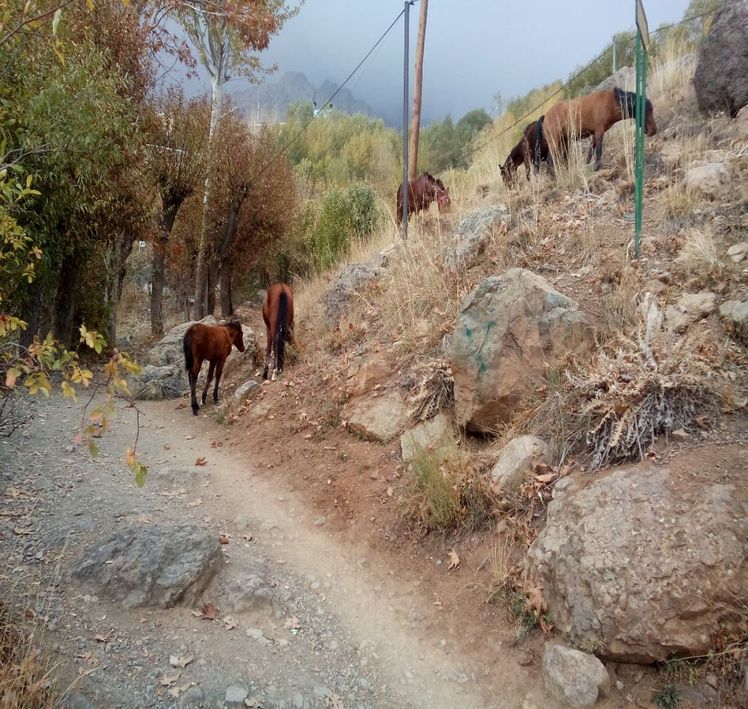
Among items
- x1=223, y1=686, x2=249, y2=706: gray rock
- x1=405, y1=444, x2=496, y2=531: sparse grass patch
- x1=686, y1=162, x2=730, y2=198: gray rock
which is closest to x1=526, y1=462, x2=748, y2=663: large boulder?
x1=405, y1=444, x2=496, y2=531: sparse grass patch

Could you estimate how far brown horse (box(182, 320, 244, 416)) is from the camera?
8.26 metres

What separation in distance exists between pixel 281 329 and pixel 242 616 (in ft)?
17.7

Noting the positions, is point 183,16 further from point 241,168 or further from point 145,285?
point 145,285

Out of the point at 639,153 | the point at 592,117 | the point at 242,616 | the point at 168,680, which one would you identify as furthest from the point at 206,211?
the point at 168,680

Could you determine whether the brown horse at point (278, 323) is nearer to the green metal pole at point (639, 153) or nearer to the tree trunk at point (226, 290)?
the green metal pole at point (639, 153)

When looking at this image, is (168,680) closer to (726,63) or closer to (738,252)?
(738,252)

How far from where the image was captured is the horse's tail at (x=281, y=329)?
868cm

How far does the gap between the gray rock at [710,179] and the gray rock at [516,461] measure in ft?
13.4

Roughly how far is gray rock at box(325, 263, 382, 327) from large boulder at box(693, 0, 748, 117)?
5918mm

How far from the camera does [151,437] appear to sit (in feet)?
24.3

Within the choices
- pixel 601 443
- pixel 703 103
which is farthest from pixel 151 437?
pixel 703 103

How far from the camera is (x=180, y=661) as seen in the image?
3275 mm

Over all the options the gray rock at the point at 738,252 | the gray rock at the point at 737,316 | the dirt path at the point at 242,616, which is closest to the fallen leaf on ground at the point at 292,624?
the dirt path at the point at 242,616

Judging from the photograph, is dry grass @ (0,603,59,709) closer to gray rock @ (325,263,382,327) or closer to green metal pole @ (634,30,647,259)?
green metal pole @ (634,30,647,259)
